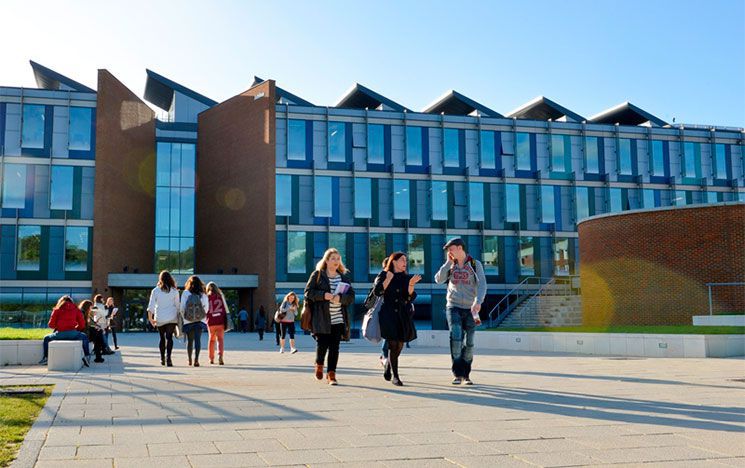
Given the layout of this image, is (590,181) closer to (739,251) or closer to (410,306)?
(739,251)

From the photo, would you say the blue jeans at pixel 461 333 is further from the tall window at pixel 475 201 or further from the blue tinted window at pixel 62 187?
the tall window at pixel 475 201

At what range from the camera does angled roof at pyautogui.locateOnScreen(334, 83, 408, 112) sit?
162 ft

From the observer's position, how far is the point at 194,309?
13867 mm

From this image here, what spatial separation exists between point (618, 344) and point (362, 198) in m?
30.4

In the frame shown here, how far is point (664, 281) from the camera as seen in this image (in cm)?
2372

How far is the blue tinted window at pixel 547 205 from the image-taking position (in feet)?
161

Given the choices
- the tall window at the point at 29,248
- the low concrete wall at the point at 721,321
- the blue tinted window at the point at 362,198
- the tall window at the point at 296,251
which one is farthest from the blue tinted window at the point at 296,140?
the low concrete wall at the point at 721,321

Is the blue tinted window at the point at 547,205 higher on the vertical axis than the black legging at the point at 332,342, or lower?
higher

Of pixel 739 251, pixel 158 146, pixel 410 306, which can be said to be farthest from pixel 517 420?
pixel 158 146

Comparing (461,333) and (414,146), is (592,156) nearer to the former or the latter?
(414,146)

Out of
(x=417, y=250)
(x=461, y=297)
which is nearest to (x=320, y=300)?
(x=461, y=297)

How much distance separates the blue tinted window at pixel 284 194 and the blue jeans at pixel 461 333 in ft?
118

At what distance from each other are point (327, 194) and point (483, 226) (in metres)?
10.1

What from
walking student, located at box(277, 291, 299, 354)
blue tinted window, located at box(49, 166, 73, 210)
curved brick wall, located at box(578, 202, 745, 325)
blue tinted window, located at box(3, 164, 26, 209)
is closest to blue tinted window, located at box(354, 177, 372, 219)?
blue tinted window, located at box(49, 166, 73, 210)
